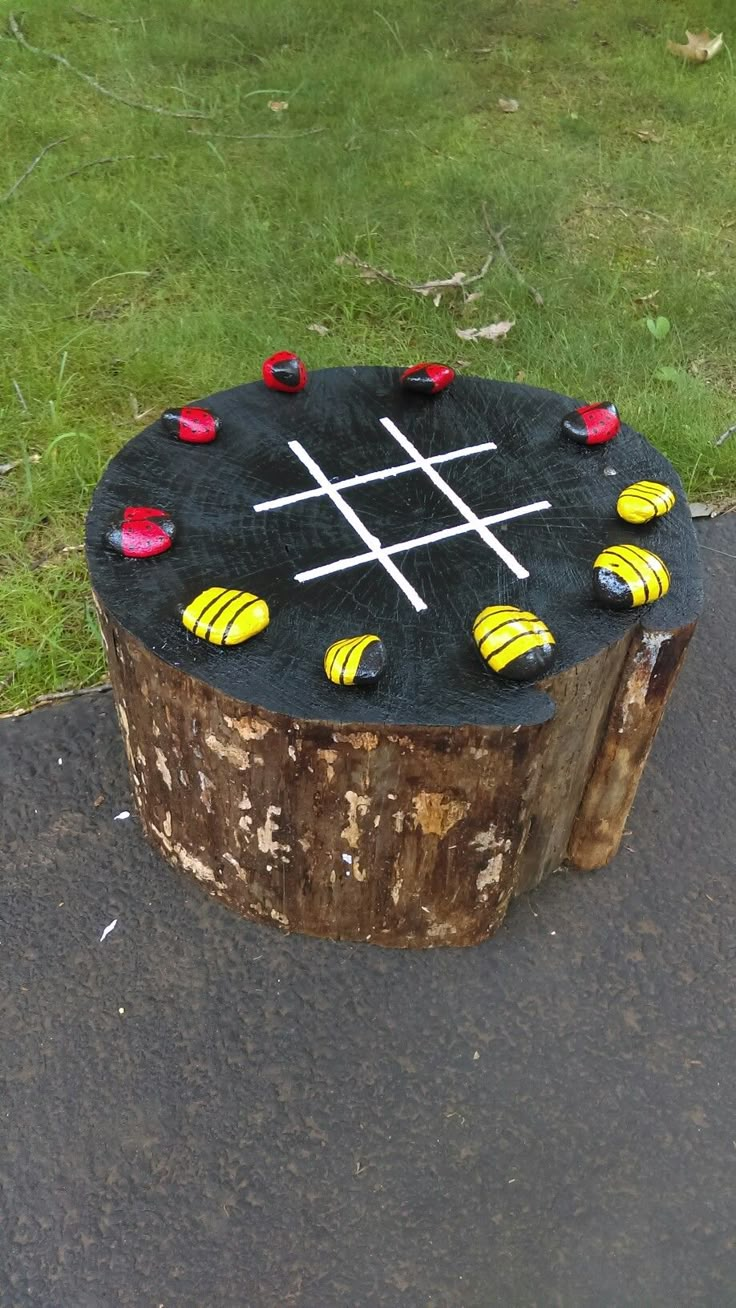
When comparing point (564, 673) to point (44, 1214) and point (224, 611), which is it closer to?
point (224, 611)

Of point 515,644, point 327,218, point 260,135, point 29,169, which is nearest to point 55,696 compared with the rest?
point 515,644

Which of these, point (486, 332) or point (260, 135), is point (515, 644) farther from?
point (260, 135)

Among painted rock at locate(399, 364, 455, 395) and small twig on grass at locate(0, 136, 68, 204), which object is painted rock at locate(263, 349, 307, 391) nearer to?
painted rock at locate(399, 364, 455, 395)

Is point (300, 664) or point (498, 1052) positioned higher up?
point (300, 664)

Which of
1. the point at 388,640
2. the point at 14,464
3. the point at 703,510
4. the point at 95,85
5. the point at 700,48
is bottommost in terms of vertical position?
the point at 14,464

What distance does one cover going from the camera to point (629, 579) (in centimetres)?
196

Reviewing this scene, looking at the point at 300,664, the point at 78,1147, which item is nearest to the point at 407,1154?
the point at 78,1147

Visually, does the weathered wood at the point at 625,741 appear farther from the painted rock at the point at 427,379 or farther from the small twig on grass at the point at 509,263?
the small twig on grass at the point at 509,263

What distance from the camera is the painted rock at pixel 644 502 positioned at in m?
2.15

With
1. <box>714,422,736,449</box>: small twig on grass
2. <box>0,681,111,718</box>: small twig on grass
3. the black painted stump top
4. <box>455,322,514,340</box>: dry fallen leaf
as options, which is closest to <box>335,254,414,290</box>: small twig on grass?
<box>455,322,514,340</box>: dry fallen leaf

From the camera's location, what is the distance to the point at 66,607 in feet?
9.93

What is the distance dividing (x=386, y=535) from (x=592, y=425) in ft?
1.81

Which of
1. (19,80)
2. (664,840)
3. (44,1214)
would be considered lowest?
(44,1214)

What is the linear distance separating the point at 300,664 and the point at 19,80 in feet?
15.2
